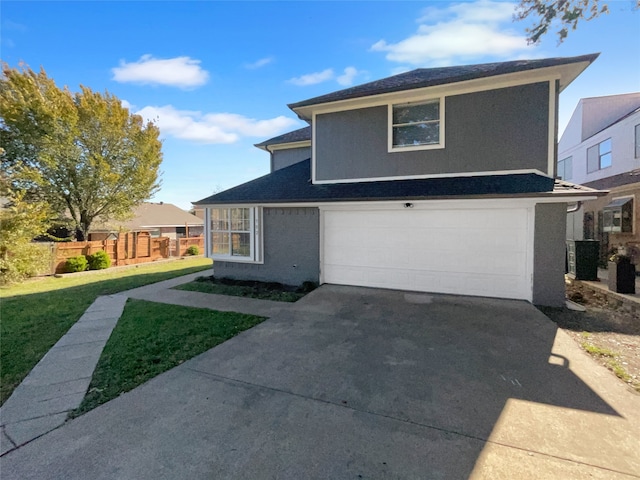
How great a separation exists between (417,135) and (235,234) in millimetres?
6053

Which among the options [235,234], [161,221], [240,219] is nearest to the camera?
[240,219]

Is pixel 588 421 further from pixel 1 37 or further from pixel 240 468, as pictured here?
pixel 1 37

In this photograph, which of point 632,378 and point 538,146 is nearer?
point 632,378

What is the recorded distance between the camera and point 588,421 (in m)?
2.80

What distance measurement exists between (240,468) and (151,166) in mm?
20328

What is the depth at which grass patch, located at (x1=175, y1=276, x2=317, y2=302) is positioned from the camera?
7734 millimetres

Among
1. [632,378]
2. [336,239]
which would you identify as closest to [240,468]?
[632,378]

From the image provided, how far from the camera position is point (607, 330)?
17.1 ft

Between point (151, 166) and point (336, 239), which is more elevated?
point (151, 166)

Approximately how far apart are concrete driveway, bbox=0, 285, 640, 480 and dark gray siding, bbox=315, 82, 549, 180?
14.3 feet

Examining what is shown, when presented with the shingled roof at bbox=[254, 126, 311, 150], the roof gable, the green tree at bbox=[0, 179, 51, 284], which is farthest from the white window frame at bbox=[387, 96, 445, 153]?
the roof gable

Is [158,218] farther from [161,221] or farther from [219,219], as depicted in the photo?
[219,219]

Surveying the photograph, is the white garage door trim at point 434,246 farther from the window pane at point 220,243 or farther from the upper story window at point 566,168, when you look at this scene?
the upper story window at point 566,168

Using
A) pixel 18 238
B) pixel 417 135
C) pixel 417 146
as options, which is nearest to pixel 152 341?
pixel 417 146
